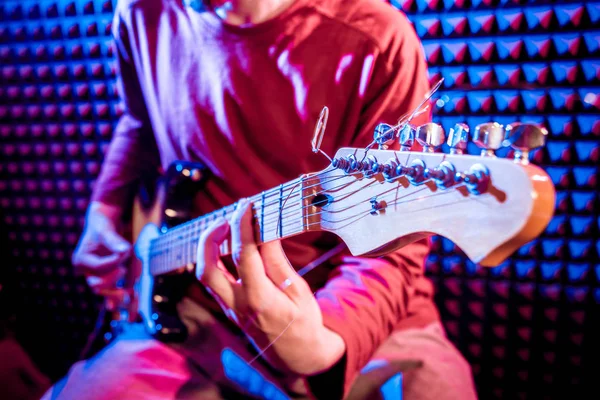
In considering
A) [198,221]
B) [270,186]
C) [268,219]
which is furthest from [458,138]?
[198,221]

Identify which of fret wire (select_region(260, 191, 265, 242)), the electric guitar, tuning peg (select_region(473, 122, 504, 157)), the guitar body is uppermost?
tuning peg (select_region(473, 122, 504, 157))

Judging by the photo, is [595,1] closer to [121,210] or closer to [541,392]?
[541,392]

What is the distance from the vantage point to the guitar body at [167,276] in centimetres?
90

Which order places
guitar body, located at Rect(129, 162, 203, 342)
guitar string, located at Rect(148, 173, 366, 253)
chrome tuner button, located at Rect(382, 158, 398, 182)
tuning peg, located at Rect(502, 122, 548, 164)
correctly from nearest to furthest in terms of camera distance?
tuning peg, located at Rect(502, 122, 548, 164), chrome tuner button, located at Rect(382, 158, 398, 182), guitar string, located at Rect(148, 173, 366, 253), guitar body, located at Rect(129, 162, 203, 342)

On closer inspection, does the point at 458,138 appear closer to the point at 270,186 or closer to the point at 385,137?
the point at 385,137

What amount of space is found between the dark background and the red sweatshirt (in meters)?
0.12

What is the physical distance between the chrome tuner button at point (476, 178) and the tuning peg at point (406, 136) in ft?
0.24

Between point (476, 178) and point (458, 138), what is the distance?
41mm

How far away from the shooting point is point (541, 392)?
1227 millimetres

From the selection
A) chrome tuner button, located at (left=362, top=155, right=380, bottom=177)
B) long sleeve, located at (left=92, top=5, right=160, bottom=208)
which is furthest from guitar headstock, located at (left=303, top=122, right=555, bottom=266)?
long sleeve, located at (left=92, top=5, right=160, bottom=208)

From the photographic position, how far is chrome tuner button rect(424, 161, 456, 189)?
382mm

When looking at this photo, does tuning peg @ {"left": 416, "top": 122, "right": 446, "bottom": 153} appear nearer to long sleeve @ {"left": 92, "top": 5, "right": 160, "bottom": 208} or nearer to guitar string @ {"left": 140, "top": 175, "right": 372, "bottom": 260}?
guitar string @ {"left": 140, "top": 175, "right": 372, "bottom": 260}

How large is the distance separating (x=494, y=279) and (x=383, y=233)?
0.85m

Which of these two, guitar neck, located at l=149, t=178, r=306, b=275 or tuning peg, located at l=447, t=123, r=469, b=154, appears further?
guitar neck, located at l=149, t=178, r=306, b=275
